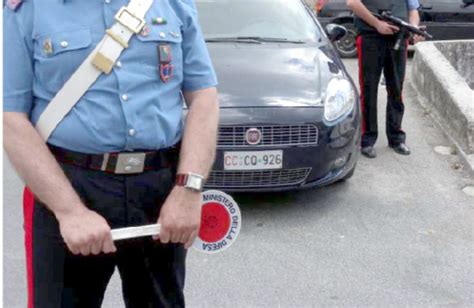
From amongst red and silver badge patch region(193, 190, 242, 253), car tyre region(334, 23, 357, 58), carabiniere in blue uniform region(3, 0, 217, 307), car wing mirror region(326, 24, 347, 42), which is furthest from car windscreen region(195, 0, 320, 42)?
car tyre region(334, 23, 357, 58)

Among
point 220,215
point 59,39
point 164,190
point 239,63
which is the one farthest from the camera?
point 239,63

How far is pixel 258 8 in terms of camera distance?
6305 millimetres

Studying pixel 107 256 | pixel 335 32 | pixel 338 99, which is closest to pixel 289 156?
pixel 338 99

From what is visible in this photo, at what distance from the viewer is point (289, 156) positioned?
486cm

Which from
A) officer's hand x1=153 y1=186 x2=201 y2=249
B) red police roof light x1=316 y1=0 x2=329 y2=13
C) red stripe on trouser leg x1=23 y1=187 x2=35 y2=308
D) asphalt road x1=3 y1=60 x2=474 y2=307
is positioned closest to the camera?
officer's hand x1=153 y1=186 x2=201 y2=249

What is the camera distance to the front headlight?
198 inches

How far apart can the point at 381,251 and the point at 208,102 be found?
2.52 metres

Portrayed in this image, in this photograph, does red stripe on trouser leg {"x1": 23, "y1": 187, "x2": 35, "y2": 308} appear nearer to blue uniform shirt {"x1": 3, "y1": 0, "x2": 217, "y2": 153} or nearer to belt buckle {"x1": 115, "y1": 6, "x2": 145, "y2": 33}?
blue uniform shirt {"x1": 3, "y1": 0, "x2": 217, "y2": 153}

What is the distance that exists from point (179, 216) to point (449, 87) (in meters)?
5.46

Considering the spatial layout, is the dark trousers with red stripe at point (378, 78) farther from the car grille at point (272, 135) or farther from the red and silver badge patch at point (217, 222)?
the red and silver badge patch at point (217, 222)

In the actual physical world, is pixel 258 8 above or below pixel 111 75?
below

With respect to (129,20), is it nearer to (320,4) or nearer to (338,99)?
(338,99)

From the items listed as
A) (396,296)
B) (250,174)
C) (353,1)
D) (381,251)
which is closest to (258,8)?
(353,1)

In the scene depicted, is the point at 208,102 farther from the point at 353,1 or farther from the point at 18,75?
the point at 353,1
